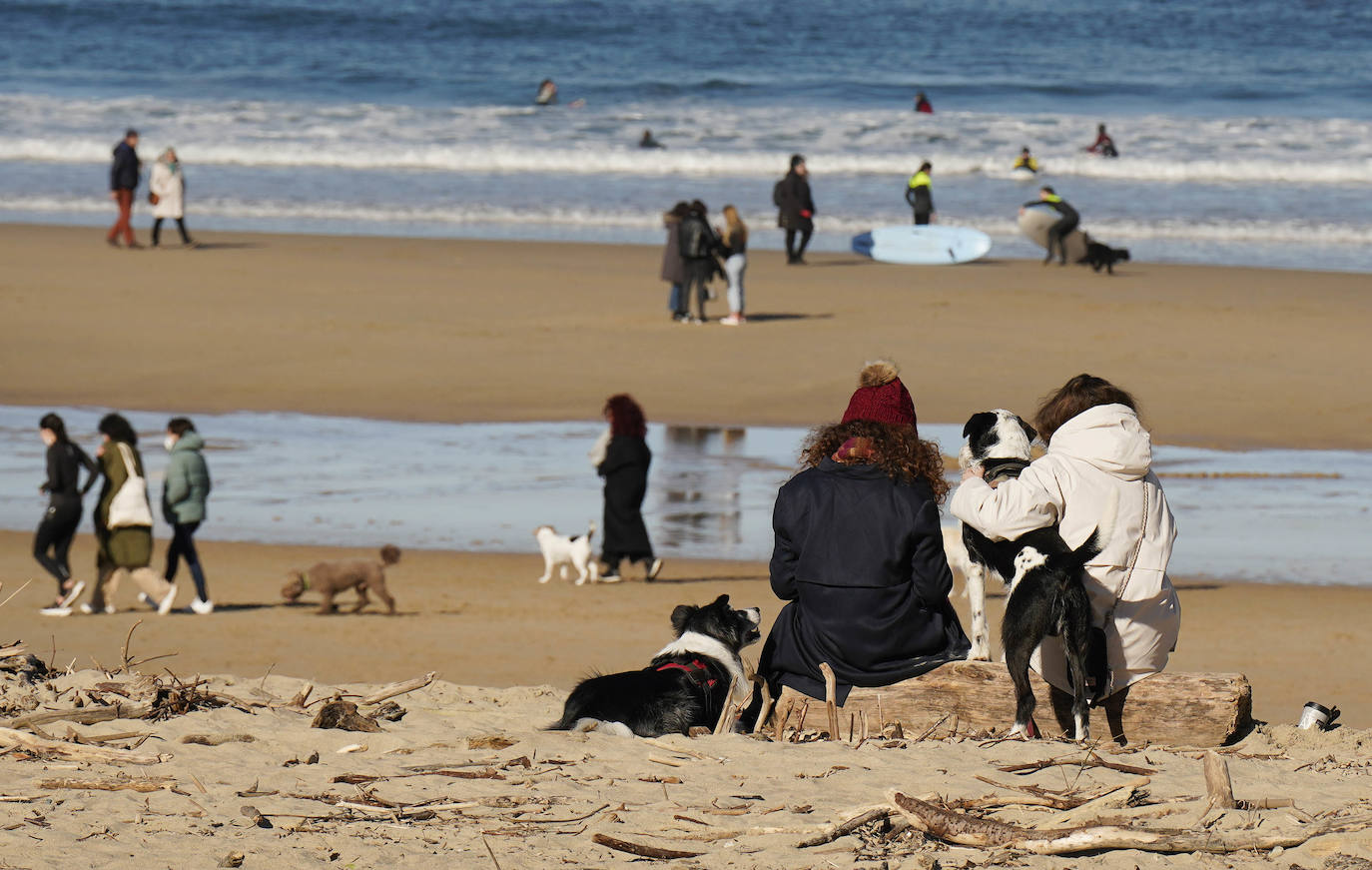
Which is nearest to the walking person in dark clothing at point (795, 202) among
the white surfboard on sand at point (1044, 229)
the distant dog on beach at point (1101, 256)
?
the white surfboard on sand at point (1044, 229)

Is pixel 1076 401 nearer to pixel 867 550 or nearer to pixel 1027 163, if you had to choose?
pixel 867 550

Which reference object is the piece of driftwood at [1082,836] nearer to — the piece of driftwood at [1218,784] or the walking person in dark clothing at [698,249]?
the piece of driftwood at [1218,784]

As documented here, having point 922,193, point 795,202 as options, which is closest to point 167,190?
point 795,202

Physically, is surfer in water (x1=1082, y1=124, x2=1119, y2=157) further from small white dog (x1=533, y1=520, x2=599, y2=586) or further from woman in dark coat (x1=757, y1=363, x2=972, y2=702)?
woman in dark coat (x1=757, y1=363, x2=972, y2=702)

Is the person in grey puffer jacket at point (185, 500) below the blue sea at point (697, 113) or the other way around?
below

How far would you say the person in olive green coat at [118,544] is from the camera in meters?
10.2

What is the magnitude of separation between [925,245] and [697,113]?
24.4m

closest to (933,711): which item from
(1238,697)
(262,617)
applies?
(1238,697)

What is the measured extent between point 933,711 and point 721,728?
81 centimetres

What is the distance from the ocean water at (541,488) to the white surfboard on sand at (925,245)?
11614 millimetres

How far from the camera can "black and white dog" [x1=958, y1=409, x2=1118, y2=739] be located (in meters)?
5.24

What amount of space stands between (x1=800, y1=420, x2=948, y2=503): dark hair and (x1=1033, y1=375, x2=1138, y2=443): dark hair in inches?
15.3

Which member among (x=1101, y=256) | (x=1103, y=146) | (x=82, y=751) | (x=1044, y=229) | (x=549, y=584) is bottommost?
(x=549, y=584)

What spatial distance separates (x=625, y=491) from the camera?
36.8 feet
